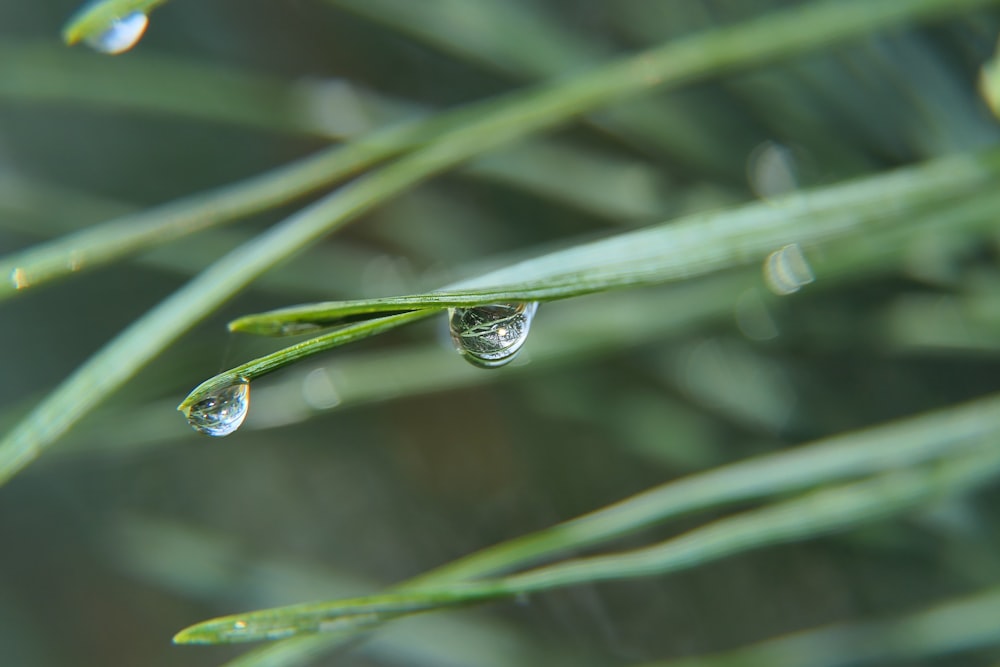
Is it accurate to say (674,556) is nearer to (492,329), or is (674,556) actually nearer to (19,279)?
(492,329)

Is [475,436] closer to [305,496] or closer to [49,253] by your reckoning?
[305,496]

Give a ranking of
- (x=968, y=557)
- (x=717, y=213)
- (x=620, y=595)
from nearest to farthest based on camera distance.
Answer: (x=717, y=213), (x=968, y=557), (x=620, y=595)

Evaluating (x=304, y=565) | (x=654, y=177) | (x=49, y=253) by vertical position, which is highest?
(x=654, y=177)

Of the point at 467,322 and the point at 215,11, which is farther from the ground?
the point at 215,11

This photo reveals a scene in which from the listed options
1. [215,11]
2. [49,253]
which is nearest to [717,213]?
Result: [49,253]

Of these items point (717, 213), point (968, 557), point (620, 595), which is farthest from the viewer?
point (620, 595)

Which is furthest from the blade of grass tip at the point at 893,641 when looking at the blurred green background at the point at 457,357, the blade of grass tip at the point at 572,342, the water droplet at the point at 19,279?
the water droplet at the point at 19,279

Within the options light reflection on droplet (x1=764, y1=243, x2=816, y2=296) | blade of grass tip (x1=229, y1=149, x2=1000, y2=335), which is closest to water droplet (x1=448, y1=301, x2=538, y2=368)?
blade of grass tip (x1=229, y1=149, x2=1000, y2=335)

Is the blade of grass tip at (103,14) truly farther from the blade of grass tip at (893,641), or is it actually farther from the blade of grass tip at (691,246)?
the blade of grass tip at (893,641)
